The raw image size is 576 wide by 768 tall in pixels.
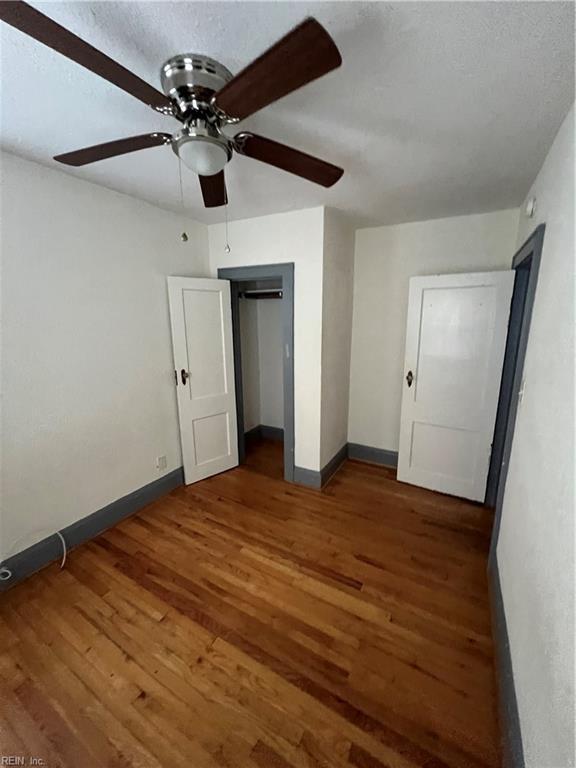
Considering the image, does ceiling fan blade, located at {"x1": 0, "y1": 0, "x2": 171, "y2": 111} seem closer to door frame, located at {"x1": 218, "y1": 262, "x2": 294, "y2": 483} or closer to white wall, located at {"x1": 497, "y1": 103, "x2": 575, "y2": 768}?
white wall, located at {"x1": 497, "y1": 103, "x2": 575, "y2": 768}

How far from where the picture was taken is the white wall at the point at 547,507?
32.8 inches

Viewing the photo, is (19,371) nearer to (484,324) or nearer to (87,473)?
(87,473)

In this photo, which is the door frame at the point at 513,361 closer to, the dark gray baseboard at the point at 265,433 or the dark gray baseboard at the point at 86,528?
the dark gray baseboard at the point at 265,433

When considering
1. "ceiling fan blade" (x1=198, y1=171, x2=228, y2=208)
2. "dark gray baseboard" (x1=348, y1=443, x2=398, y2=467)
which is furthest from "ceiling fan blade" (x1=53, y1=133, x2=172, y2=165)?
"dark gray baseboard" (x1=348, y1=443, x2=398, y2=467)

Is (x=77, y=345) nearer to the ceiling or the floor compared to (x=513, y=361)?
nearer to the ceiling

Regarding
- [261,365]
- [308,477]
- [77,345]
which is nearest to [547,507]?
[308,477]

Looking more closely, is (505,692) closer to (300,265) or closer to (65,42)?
(65,42)

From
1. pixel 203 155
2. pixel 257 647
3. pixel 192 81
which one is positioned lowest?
pixel 257 647

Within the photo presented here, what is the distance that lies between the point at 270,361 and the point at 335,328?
1.28m

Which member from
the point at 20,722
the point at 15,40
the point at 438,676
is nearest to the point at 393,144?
the point at 15,40

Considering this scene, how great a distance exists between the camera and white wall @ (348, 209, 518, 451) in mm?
2531

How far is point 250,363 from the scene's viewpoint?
12.5 feet

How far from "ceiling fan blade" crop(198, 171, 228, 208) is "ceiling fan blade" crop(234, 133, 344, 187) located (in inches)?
8.1

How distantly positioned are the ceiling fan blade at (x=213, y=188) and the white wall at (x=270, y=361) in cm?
197
